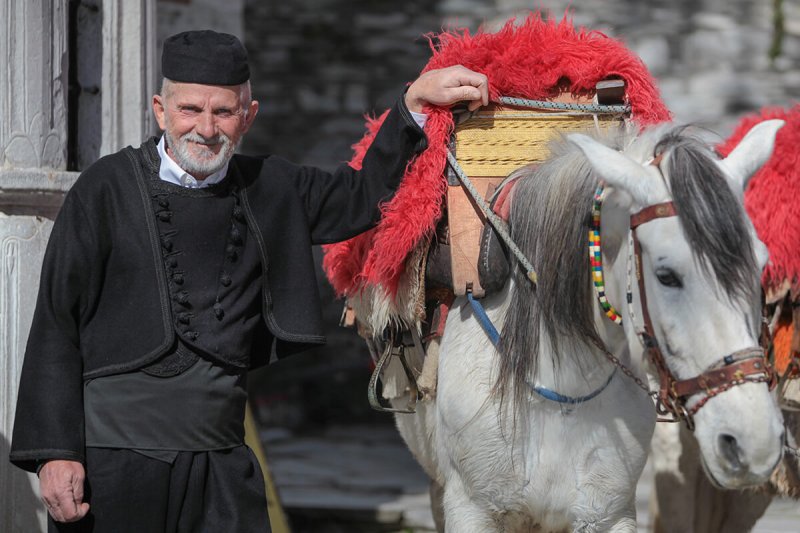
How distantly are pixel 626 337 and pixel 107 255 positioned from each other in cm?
115

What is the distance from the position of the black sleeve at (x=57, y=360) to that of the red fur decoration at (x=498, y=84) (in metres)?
0.76

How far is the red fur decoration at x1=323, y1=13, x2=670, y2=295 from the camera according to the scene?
278cm

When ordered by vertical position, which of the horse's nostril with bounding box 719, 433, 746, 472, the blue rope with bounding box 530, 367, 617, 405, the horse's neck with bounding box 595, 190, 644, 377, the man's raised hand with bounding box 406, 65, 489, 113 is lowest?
the blue rope with bounding box 530, 367, 617, 405

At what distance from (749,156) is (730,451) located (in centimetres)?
60

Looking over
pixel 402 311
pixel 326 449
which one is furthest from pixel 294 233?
pixel 326 449

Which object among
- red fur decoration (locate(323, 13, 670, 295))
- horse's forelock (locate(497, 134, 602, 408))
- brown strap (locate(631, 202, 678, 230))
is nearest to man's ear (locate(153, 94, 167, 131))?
red fur decoration (locate(323, 13, 670, 295))

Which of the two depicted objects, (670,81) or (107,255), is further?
(670,81)

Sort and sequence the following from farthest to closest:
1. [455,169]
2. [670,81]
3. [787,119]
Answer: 1. [670,81]
2. [787,119]
3. [455,169]

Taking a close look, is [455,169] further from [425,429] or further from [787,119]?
[787,119]

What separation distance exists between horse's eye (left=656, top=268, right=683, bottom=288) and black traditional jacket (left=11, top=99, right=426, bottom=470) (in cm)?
85

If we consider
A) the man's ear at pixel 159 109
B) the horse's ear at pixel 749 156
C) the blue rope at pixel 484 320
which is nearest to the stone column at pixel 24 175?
the man's ear at pixel 159 109

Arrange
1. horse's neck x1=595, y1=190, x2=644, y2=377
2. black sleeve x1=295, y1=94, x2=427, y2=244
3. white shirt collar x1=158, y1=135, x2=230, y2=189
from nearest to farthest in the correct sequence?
horse's neck x1=595, y1=190, x2=644, y2=377 < white shirt collar x1=158, y1=135, x2=230, y2=189 < black sleeve x1=295, y1=94, x2=427, y2=244

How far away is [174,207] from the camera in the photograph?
2.51 metres

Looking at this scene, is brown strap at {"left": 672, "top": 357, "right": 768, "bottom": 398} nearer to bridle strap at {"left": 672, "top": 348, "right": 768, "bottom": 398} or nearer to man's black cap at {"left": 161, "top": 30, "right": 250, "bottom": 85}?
bridle strap at {"left": 672, "top": 348, "right": 768, "bottom": 398}
